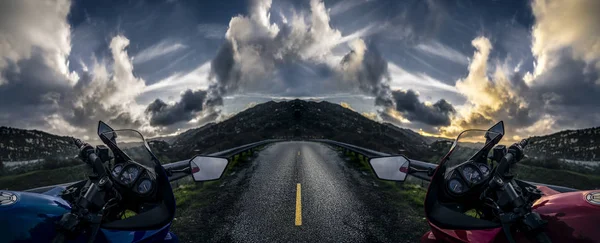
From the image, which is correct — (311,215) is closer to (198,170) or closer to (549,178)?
(198,170)

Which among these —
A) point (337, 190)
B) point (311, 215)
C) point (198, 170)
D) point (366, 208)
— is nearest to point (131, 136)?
point (198, 170)

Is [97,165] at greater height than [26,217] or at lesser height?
greater

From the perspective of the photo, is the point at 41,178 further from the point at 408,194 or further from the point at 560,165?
the point at 560,165

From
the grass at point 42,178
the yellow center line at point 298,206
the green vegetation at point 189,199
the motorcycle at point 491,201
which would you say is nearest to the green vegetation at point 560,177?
the yellow center line at point 298,206

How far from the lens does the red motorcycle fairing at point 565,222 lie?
1860 millimetres

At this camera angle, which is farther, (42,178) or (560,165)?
(42,178)

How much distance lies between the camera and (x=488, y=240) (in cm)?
228

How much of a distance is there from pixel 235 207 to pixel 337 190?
10.9 feet

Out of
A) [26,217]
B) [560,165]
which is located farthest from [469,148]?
[560,165]

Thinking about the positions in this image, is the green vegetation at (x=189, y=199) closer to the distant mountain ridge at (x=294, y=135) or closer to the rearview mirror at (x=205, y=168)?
the distant mountain ridge at (x=294, y=135)

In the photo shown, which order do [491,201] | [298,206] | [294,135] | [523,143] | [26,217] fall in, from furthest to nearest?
[294,135]
[298,206]
[523,143]
[491,201]
[26,217]

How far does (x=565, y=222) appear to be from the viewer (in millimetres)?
1959

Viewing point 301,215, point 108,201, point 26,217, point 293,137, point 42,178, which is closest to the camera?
point 26,217

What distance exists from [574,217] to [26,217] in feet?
12.7
